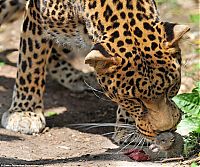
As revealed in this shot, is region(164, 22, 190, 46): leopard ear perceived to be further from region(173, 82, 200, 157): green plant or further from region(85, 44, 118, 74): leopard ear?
region(173, 82, 200, 157): green plant

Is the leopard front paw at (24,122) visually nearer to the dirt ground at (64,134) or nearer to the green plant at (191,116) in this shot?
the dirt ground at (64,134)

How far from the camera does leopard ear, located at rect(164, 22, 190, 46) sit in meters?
6.79

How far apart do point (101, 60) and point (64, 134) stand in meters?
1.99

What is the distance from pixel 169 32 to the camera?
6.88 metres

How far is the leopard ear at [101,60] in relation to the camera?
21.8ft

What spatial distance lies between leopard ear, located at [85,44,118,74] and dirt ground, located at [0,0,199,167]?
→ 2.90 feet

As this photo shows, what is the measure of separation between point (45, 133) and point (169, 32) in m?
2.37

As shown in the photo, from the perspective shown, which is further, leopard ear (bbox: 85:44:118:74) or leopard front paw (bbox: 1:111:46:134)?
leopard front paw (bbox: 1:111:46:134)

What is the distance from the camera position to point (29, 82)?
8641mm

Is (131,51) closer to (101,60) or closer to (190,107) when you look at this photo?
(101,60)

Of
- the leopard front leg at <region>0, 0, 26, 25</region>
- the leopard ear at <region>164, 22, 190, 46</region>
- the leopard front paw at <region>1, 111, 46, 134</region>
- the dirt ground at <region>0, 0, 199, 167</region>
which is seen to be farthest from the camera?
the leopard front leg at <region>0, 0, 26, 25</region>

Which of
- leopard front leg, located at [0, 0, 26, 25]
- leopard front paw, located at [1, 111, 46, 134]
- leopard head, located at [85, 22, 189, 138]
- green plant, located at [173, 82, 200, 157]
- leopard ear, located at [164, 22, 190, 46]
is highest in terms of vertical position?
leopard front leg, located at [0, 0, 26, 25]

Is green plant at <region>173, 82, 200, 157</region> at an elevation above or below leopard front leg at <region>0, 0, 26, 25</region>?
below

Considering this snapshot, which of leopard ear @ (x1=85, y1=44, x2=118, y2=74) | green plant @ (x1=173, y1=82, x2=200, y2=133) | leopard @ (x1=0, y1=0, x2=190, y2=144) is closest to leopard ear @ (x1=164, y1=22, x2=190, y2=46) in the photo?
leopard @ (x1=0, y1=0, x2=190, y2=144)
